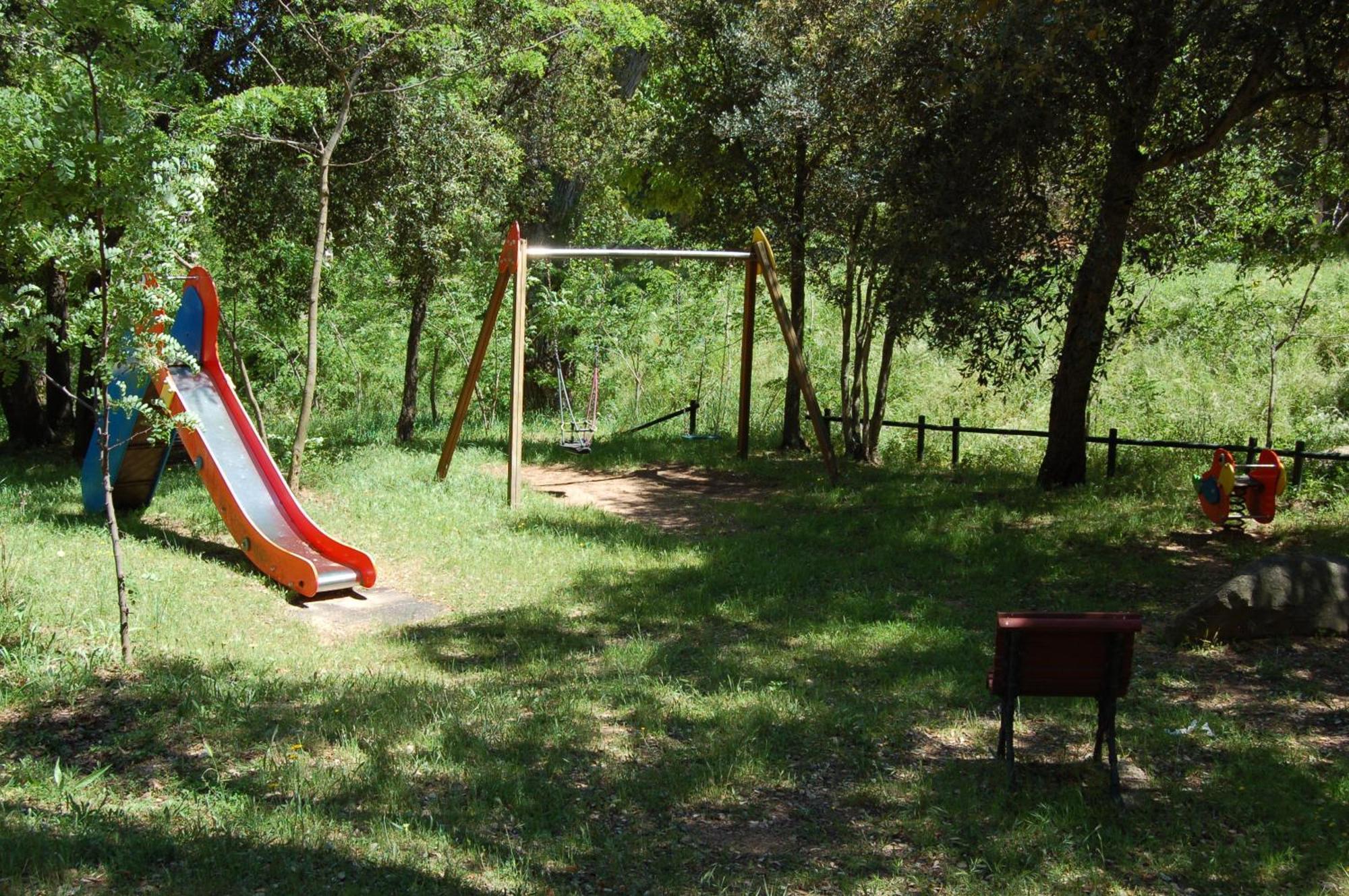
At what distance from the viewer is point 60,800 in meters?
4.48

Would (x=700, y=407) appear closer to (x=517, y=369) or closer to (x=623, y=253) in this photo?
(x=623, y=253)

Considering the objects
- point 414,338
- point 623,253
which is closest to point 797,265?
point 623,253

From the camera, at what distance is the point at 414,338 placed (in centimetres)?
1658

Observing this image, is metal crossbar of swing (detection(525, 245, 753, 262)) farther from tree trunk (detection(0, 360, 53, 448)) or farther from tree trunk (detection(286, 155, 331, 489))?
tree trunk (detection(0, 360, 53, 448))

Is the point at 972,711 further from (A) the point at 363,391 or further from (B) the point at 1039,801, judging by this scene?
(A) the point at 363,391

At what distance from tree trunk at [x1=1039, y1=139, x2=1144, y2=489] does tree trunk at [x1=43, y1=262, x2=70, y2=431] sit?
10632 mm

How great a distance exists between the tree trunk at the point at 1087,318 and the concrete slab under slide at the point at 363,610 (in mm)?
6948

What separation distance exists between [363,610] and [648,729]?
141 inches

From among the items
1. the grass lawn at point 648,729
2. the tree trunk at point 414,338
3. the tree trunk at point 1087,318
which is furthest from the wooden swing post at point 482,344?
the tree trunk at point 1087,318

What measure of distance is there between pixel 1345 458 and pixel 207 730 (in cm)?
1100

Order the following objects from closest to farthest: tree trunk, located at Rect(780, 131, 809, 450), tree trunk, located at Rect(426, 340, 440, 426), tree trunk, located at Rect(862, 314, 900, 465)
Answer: tree trunk, located at Rect(862, 314, 900, 465) → tree trunk, located at Rect(780, 131, 809, 450) → tree trunk, located at Rect(426, 340, 440, 426)

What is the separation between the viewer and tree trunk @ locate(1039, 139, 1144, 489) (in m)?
10.3

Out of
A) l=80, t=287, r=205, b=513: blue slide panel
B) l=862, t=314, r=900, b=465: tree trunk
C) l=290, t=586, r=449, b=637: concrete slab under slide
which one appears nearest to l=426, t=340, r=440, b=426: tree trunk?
l=862, t=314, r=900, b=465: tree trunk

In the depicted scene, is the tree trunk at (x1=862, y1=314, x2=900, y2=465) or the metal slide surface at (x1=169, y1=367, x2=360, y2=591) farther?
the tree trunk at (x1=862, y1=314, x2=900, y2=465)
